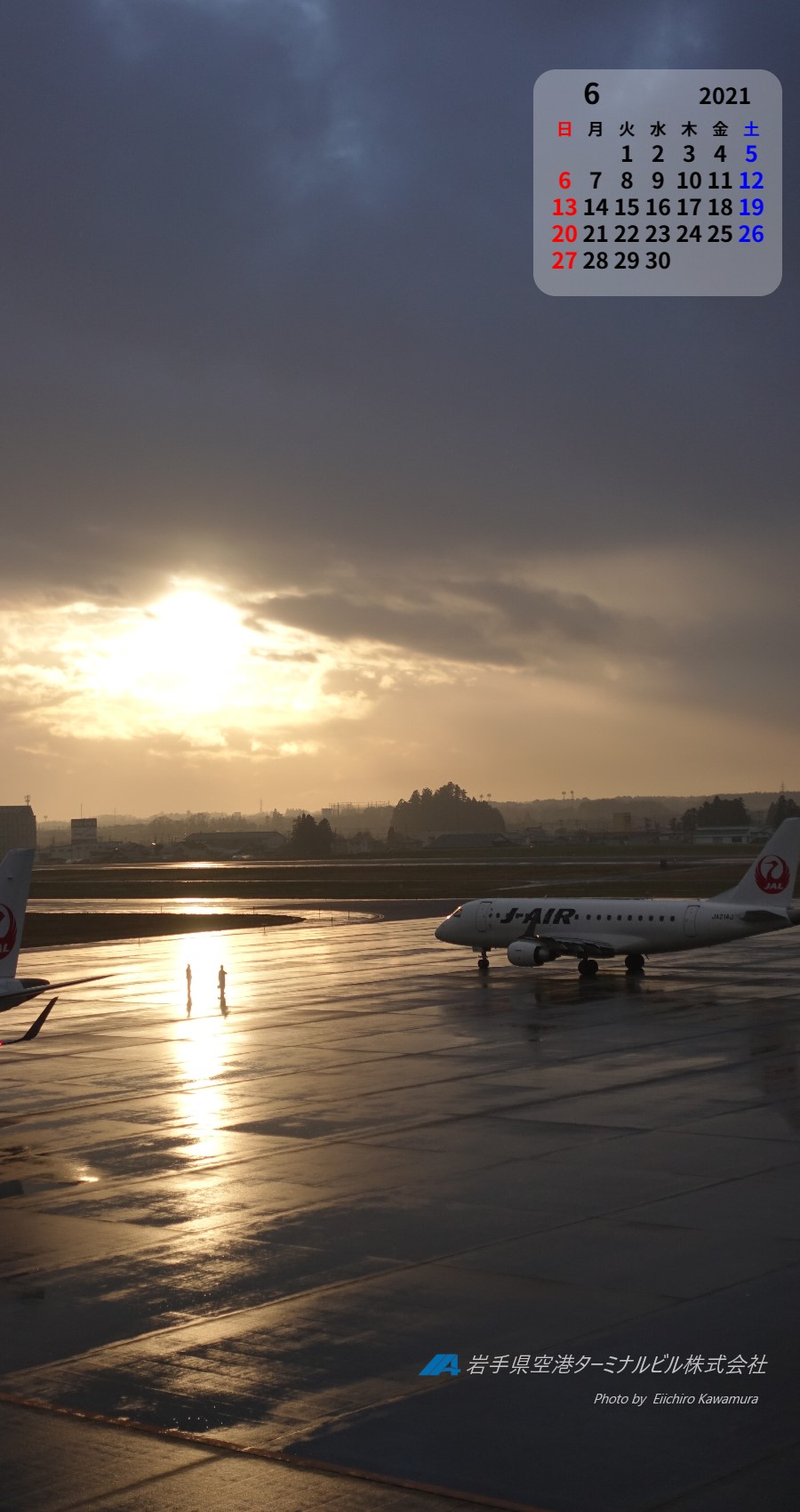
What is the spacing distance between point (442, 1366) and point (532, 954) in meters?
48.1

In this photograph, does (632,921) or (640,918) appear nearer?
(640,918)

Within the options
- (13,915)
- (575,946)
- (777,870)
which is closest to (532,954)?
(575,946)

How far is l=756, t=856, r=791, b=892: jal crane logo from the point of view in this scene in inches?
2414

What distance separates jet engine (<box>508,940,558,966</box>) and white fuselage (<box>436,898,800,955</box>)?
0.44 m

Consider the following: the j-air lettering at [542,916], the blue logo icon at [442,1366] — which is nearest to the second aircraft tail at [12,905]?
the blue logo icon at [442,1366]

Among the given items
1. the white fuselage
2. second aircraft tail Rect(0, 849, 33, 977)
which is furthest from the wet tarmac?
the white fuselage

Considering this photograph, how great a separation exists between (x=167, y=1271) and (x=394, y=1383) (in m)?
6.37

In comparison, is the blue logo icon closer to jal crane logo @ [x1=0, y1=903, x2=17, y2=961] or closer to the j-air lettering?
jal crane logo @ [x1=0, y1=903, x2=17, y2=961]

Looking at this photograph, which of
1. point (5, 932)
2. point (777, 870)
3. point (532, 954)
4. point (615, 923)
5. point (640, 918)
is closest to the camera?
point (5, 932)

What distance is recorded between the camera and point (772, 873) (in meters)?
61.6

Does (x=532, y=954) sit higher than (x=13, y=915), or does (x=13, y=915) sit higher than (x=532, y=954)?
(x=13, y=915)

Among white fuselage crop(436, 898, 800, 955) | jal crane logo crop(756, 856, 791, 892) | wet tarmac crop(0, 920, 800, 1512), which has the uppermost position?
jal crane logo crop(756, 856, 791, 892)

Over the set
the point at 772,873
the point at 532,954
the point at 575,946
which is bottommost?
the point at 532,954

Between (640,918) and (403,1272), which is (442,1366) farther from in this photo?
(640,918)
